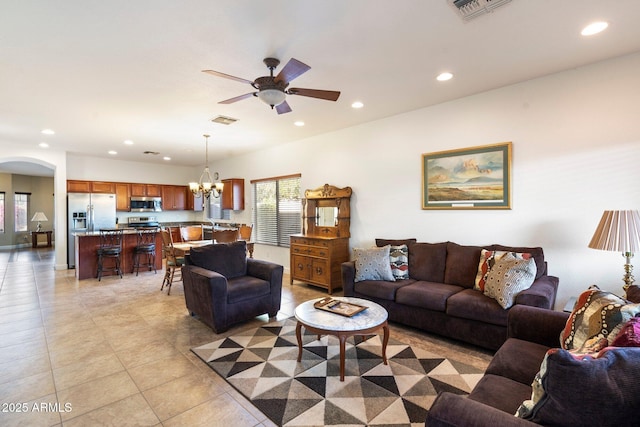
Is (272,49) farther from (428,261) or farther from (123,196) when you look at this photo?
(123,196)

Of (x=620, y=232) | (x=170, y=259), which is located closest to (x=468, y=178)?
(x=620, y=232)

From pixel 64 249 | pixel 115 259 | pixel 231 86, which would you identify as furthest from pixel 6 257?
pixel 231 86

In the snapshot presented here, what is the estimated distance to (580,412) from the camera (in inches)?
41.6

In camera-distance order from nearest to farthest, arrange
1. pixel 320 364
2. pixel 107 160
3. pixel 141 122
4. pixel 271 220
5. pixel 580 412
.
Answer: pixel 580 412 < pixel 320 364 < pixel 141 122 < pixel 271 220 < pixel 107 160

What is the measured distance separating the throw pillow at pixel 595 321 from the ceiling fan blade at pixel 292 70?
2318mm

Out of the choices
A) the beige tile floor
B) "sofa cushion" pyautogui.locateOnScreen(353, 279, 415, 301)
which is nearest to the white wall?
"sofa cushion" pyautogui.locateOnScreen(353, 279, 415, 301)

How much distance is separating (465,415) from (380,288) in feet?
8.23

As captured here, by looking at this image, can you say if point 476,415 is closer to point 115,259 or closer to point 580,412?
point 580,412

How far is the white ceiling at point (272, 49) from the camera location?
7.02 feet

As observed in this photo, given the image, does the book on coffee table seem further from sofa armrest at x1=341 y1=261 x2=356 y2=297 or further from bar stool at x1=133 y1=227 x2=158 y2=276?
bar stool at x1=133 y1=227 x2=158 y2=276

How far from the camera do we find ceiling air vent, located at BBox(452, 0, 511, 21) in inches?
81.2

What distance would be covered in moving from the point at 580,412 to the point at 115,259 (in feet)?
24.2

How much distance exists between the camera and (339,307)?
284cm

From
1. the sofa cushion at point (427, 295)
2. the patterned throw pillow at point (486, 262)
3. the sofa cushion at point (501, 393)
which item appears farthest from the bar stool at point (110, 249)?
the sofa cushion at point (501, 393)
